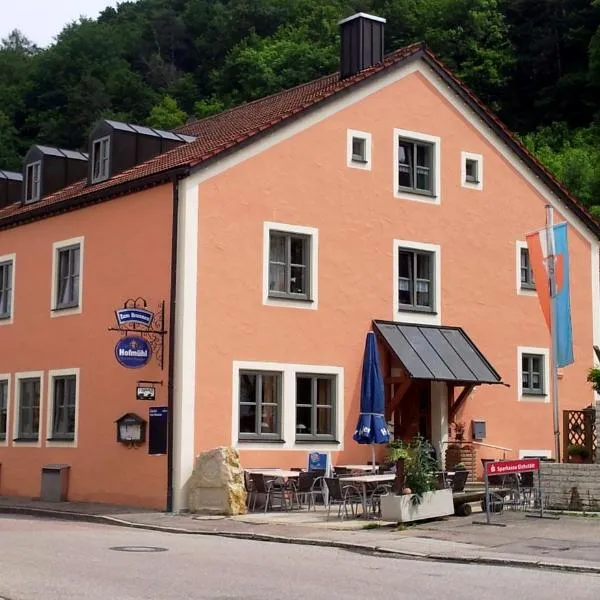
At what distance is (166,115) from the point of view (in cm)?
6059

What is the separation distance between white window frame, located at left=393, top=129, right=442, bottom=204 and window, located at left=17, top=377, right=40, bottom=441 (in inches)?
371

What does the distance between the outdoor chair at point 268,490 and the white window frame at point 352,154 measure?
7.58 metres

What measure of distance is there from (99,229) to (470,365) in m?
8.72

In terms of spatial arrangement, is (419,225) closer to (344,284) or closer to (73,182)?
(344,284)

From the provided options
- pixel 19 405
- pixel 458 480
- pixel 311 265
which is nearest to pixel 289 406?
pixel 311 265

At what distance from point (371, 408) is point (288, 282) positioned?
334 centimetres

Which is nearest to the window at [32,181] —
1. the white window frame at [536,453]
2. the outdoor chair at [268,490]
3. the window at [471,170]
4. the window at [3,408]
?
the window at [3,408]

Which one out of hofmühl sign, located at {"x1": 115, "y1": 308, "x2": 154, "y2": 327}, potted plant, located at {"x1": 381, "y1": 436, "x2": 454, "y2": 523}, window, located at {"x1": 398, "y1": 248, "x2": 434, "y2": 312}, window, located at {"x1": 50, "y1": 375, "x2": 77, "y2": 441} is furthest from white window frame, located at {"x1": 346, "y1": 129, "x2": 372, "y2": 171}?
potted plant, located at {"x1": 381, "y1": 436, "x2": 454, "y2": 523}

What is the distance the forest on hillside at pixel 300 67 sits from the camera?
60.3 metres

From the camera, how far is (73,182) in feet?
99.2

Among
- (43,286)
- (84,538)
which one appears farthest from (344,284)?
(84,538)

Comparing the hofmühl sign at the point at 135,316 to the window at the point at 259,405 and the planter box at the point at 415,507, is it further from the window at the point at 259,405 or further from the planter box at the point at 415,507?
the planter box at the point at 415,507

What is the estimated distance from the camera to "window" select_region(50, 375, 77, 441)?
83.8ft

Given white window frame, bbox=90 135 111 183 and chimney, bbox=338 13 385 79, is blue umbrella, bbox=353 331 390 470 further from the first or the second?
chimney, bbox=338 13 385 79
